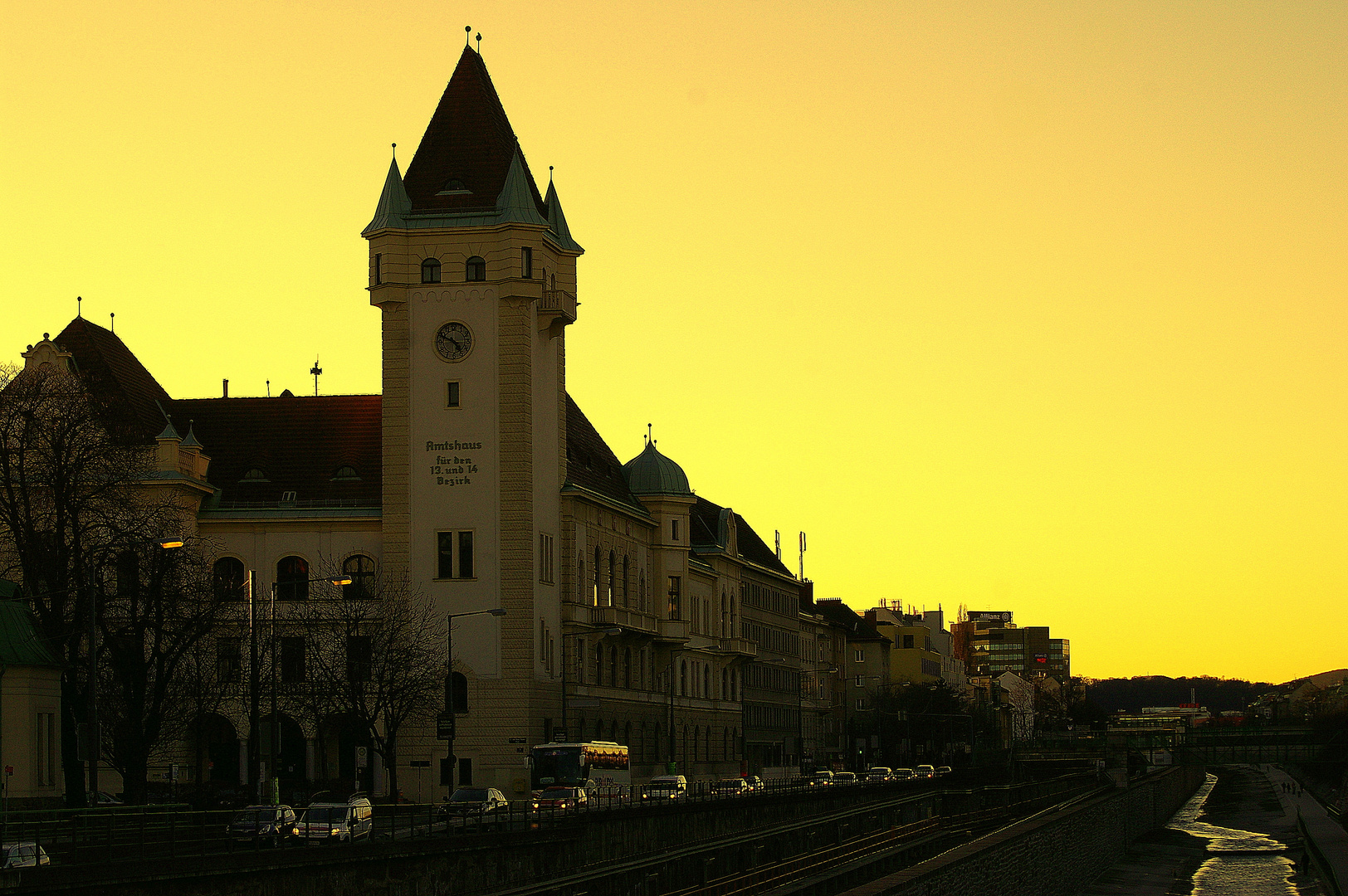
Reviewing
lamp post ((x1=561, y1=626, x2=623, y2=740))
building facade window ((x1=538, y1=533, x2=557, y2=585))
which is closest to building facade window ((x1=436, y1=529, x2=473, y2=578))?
building facade window ((x1=538, y1=533, x2=557, y2=585))

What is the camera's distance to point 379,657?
86625 mm

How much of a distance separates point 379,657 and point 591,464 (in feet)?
89.3

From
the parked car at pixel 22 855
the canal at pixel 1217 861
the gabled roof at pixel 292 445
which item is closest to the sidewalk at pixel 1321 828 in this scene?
the canal at pixel 1217 861

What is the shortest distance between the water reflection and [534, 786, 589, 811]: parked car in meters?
22.7

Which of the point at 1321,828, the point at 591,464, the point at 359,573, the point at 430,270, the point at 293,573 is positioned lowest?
the point at 1321,828

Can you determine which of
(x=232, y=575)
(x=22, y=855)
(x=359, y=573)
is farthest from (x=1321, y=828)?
(x=22, y=855)

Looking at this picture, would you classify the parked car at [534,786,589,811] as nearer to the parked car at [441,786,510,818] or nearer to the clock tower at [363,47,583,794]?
the parked car at [441,786,510,818]

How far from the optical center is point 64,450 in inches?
2591

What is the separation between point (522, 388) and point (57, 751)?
1396 inches

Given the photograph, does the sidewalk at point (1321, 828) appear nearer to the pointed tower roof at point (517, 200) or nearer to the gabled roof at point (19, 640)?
the gabled roof at point (19, 640)

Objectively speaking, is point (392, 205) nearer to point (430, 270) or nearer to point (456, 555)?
point (430, 270)

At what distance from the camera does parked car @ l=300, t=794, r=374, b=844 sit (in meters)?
52.0

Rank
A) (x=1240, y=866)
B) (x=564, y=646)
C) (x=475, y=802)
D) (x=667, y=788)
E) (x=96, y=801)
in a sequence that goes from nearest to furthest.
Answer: (x=96, y=801) < (x=475, y=802) < (x=1240, y=866) < (x=667, y=788) < (x=564, y=646)

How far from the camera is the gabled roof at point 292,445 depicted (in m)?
99.1
